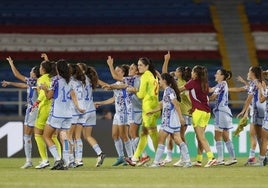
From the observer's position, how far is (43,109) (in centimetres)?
1933

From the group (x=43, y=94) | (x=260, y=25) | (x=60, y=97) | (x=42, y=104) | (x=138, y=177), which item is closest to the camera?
(x=138, y=177)

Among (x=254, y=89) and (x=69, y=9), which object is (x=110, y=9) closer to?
(x=69, y=9)

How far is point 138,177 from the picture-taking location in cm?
1661

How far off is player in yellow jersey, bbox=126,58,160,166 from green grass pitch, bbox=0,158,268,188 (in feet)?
3.00

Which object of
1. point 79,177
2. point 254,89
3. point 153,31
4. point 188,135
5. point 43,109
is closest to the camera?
point 79,177

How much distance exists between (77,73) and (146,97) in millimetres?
1506

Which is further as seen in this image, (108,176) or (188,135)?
(188,135)

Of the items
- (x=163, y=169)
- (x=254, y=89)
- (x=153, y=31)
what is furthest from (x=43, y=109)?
(x=153, y=31)

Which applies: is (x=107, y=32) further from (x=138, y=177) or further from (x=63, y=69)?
(x=138, y=177)

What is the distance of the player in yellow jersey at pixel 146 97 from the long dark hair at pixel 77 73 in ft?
3.06

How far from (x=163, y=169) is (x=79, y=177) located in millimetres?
3198

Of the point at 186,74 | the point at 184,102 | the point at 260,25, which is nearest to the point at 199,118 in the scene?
the point at 184,102

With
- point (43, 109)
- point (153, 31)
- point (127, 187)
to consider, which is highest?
point (153, 31)

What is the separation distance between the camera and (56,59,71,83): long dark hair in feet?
60.1
